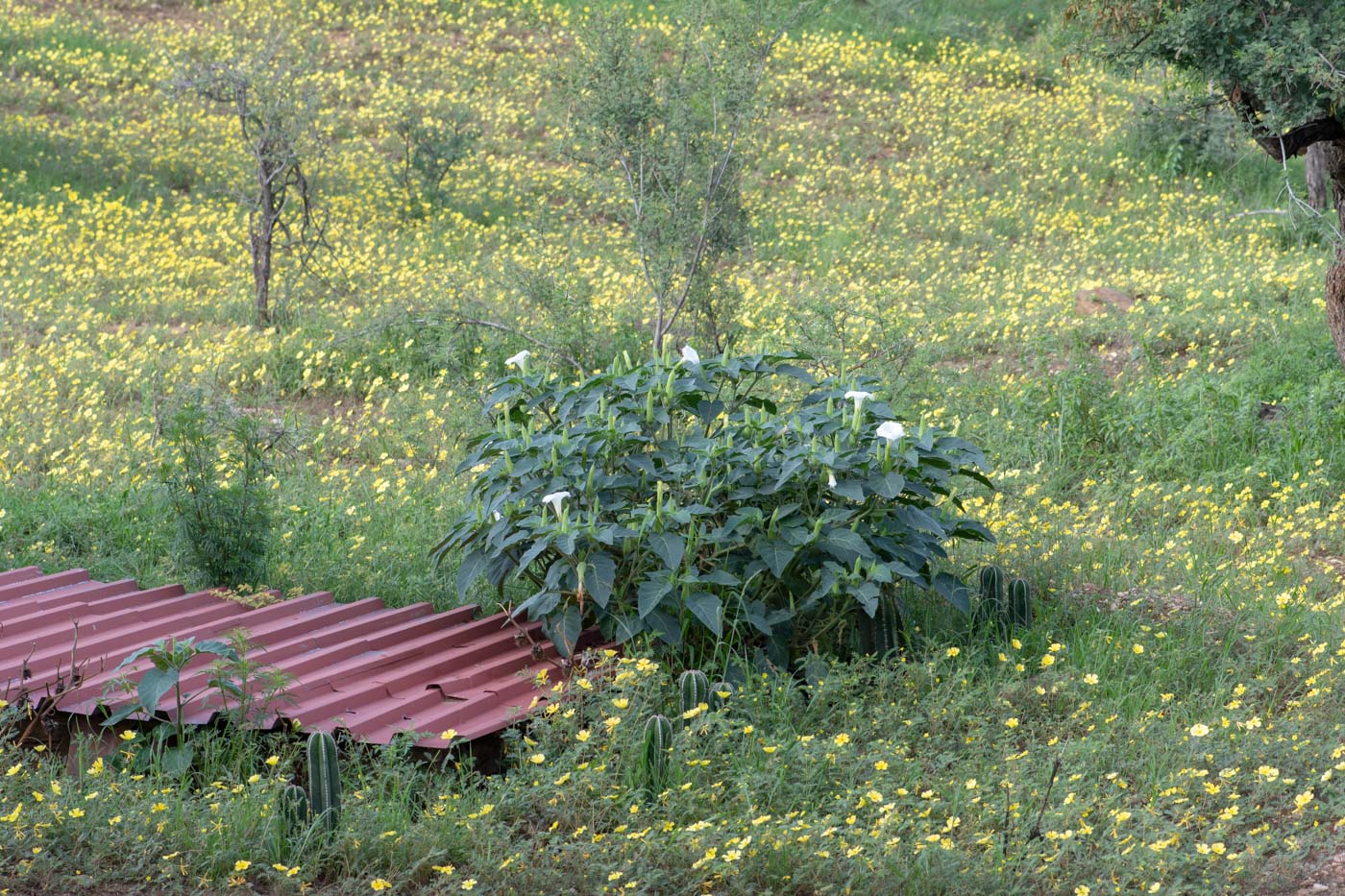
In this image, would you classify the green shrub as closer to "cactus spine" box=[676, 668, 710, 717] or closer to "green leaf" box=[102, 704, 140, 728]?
"cactus spine" box=[676, 668, 710, 717]

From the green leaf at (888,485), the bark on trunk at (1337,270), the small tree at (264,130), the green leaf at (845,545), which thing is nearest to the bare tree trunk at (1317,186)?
the bark on trunk at (1337,270)

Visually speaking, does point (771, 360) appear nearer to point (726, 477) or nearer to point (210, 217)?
point (726, 477)

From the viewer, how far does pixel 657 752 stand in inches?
136

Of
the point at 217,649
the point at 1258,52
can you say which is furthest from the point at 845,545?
the point at 1258,52

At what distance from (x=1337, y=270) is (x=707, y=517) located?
4680 mm

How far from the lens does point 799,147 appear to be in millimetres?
17188

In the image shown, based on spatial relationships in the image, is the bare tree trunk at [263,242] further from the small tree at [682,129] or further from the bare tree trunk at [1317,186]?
the bare tree trunk at [1317,186]

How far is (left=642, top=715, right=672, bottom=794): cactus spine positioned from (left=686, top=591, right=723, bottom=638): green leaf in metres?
0.48

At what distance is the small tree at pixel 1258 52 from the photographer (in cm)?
626

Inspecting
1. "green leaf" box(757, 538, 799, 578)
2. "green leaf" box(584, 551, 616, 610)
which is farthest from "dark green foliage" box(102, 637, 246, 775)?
"green leaf" box(757, 538, 799, 578)

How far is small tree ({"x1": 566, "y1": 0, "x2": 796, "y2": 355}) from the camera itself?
759cm

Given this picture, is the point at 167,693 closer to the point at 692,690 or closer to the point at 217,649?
the point at 217,649

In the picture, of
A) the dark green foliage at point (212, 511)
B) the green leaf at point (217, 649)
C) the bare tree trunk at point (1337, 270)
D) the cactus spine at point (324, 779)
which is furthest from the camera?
the bare tree trunk at point (1337, 270)

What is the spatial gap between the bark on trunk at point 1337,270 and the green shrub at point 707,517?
392 cm
